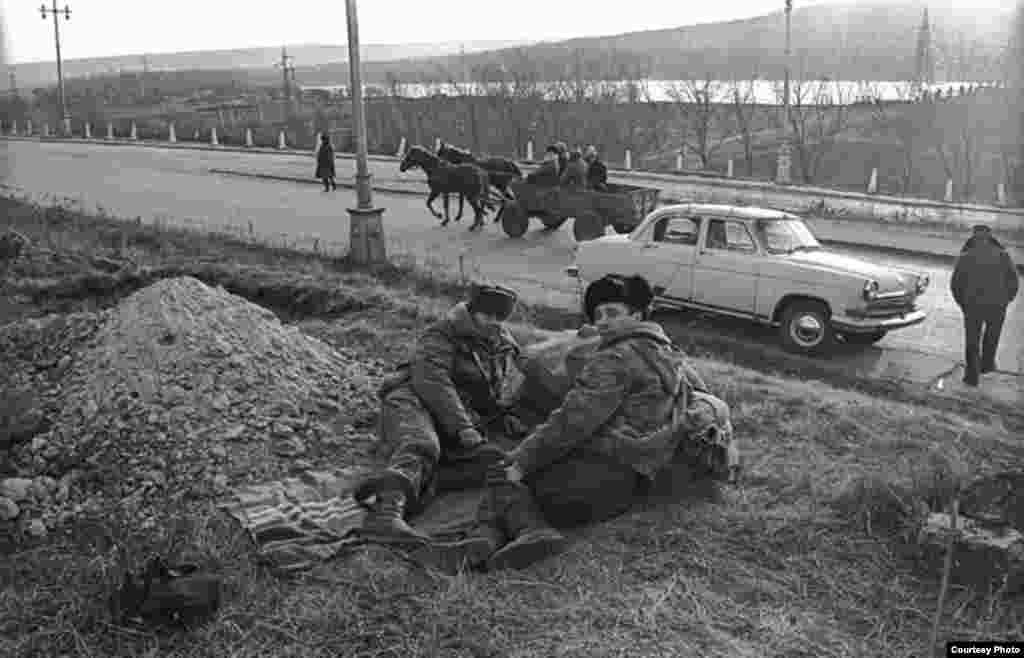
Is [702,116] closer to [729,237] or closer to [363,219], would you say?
[363,219]

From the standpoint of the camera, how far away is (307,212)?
23.7 meters

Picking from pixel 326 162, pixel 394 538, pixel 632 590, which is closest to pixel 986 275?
pixel 632 590

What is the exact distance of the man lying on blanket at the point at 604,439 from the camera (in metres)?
5.61

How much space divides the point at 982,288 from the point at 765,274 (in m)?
2.27

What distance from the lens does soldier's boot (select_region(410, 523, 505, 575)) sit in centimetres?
529

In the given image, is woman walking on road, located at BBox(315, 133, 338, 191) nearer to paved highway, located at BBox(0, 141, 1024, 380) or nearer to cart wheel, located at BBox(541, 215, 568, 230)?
paved highway, located at BBox(0, 141, 1024, 380)

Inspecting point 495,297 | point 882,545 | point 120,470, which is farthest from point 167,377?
point 882,545

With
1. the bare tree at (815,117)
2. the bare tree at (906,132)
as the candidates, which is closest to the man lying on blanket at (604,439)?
the bare tree at (906,132)

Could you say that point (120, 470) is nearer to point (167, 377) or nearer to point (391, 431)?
point (167, 377)

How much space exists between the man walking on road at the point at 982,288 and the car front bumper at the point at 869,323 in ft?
2.59

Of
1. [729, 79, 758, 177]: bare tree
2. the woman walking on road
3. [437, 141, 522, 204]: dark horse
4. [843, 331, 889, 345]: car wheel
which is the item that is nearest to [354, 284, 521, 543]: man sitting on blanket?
[843, 331, 889, 345]: car wheel

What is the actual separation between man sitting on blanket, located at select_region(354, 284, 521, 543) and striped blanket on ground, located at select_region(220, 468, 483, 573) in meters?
0.13

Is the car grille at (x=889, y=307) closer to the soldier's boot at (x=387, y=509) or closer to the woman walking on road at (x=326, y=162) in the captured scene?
the soldier's boot at (x=387, y=509)

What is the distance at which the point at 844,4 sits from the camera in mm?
58062
